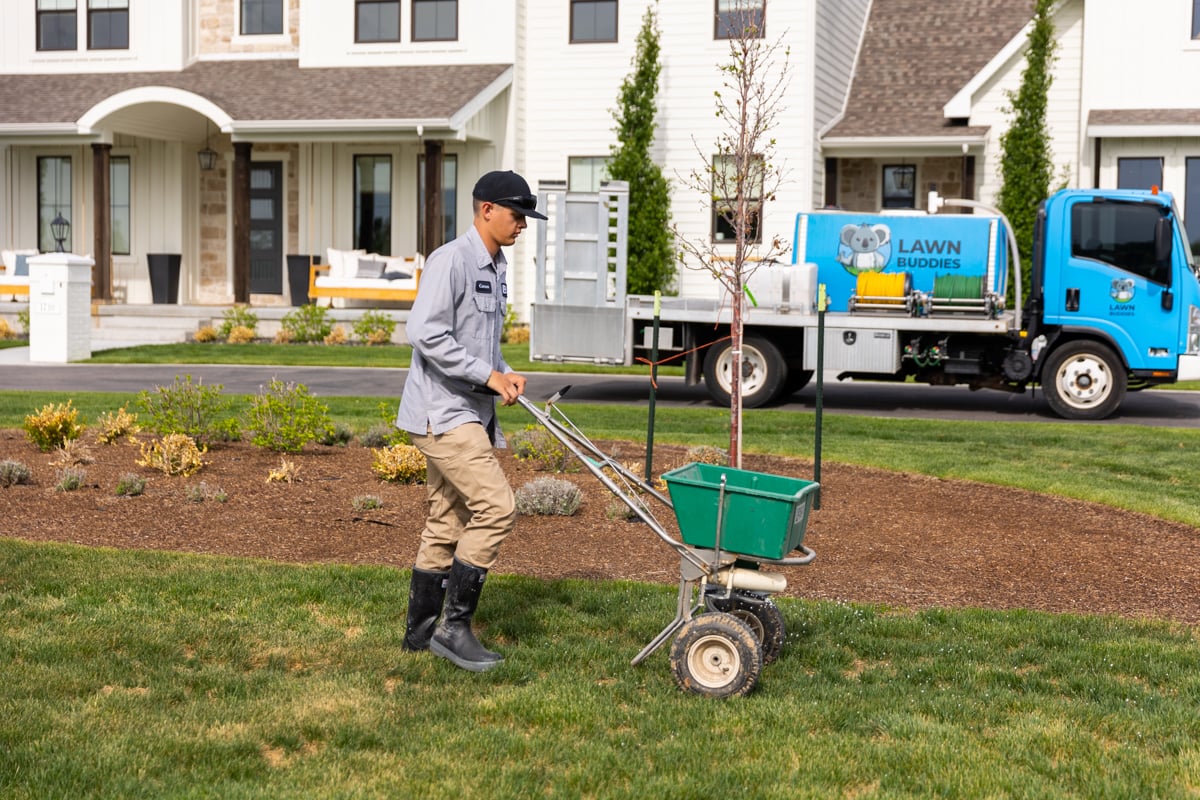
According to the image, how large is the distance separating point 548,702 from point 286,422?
6.33 metres

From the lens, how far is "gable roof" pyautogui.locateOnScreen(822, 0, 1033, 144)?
82.3ft

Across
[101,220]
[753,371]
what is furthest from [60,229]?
[753,371]

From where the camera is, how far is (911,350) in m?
16.3

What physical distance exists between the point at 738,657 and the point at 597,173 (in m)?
21.3

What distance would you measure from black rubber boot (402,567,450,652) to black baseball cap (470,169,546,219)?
1.53 m

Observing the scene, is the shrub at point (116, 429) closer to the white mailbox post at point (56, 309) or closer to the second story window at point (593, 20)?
the white mailbox post at point (56, 309)

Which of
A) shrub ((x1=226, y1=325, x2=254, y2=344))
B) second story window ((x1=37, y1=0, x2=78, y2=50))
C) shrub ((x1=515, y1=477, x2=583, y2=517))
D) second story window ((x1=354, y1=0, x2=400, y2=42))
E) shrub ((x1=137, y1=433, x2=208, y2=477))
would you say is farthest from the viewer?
second story window ((x1=37, y1=0, x2=78, y2=50))

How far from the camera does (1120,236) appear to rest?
15742mm

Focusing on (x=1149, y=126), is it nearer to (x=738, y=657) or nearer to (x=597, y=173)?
(x=597, y=173)

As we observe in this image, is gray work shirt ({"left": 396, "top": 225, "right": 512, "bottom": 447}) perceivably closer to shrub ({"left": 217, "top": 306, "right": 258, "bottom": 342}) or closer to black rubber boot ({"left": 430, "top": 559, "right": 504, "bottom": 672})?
black rubber boot ({"left": 430, "top": 559, "right": 504, "bottom": 672})

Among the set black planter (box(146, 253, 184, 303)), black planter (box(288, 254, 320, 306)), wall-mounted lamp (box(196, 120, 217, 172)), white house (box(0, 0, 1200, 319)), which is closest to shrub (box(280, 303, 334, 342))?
white house (box(0, 0, 1200, 319))

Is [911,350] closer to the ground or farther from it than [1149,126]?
closer to the ground

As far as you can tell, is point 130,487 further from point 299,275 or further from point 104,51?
point 104,51

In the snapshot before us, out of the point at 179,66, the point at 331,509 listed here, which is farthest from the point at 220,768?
the point at 179,66
